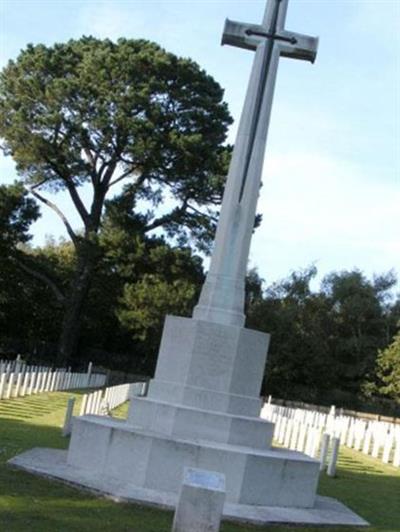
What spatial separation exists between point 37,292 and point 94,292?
327 centimetres

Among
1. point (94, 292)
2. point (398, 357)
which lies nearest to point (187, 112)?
point (94, 292)

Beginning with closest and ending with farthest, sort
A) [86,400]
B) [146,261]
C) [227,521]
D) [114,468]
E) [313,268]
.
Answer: [227,521]
[114,468]
[86,400]
[146,261]
[313,268]

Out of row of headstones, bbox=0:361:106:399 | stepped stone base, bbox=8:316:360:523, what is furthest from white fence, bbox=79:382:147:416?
stepped stone base, bbox=8:316:360:523

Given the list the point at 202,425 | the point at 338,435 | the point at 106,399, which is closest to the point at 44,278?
the point at 106,399

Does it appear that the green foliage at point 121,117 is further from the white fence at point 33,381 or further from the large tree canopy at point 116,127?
the white fence at point 33,381

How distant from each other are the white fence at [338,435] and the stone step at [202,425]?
507 cm

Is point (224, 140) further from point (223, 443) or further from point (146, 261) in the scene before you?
point (223, 443)

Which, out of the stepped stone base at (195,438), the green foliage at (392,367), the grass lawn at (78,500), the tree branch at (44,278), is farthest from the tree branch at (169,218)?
the stepped stone base at (195,438)

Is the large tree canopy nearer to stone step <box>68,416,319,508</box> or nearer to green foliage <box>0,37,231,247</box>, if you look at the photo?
green foliage <box>0,37,231,247</box>

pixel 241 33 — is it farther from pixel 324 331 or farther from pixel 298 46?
pixel 324 331

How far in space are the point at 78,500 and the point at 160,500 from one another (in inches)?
28.6

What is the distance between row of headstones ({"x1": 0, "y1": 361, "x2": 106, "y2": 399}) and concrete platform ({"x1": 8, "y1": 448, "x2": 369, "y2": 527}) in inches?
376

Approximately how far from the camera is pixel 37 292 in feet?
125

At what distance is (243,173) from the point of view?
347 inches
